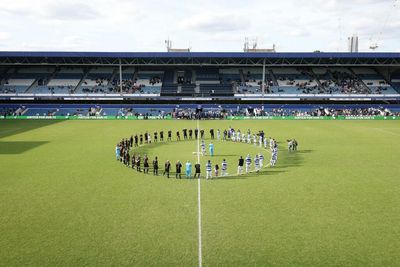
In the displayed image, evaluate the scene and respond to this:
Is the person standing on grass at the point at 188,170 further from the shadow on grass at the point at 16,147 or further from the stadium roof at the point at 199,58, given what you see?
the stadium roof at the point at 199,58

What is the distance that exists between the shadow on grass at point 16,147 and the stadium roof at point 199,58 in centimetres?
3231

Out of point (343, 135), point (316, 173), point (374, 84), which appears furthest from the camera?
point (374, 84)

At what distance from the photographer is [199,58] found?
62.2 meters

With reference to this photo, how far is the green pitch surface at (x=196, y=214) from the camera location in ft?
34.3

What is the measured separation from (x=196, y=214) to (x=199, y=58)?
168 feet

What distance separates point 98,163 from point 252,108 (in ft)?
140

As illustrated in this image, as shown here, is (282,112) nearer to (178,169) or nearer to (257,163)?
(257,163)

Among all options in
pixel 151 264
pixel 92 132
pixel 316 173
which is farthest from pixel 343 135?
pixel 151 264

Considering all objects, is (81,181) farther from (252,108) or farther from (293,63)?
(293,63)

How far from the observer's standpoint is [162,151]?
90.0ft

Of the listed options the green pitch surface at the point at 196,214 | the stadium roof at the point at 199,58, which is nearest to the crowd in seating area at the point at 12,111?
the stadium roof at the point at 199,58

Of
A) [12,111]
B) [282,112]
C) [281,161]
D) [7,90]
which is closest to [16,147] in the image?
[281,161]

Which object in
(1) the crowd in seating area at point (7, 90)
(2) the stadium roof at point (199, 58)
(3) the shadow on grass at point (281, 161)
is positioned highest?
(2) the stadium roof at point (199, 58)

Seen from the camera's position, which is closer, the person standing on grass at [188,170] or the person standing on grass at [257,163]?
the person standing on grass at [188,170]
